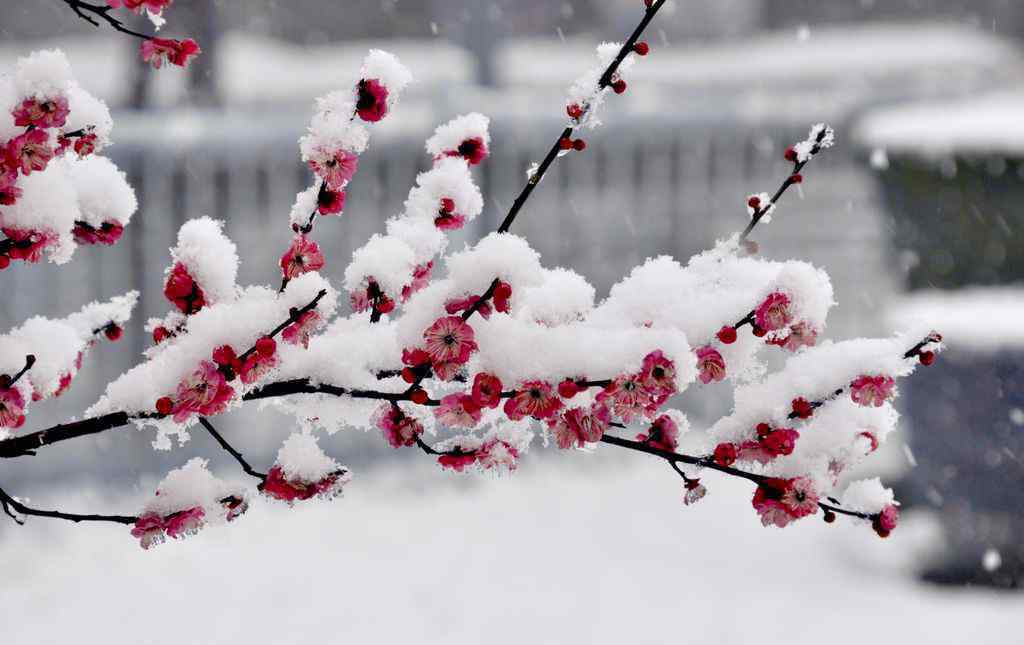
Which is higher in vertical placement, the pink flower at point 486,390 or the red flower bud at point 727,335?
the red flower bud at point 727,335

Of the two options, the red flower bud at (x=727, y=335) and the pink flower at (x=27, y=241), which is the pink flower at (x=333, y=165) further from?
the red flower bud at (x=727, y=335)

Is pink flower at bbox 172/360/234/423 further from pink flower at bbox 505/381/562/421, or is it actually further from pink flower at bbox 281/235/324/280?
pink flower at bbox 505/381/562/421

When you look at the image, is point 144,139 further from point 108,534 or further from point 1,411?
point 1,411

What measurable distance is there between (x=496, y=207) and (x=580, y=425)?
4153 millimetres

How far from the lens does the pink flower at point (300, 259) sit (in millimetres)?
1511

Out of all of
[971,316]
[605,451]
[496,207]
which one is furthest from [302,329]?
[605,451]

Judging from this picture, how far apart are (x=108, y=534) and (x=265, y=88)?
1318 cm

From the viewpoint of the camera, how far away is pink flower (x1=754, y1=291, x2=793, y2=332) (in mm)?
1487

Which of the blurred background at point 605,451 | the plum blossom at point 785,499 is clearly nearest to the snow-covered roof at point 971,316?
the blurred background at point 605,451

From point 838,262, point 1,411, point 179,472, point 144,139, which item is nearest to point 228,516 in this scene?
point 179,472

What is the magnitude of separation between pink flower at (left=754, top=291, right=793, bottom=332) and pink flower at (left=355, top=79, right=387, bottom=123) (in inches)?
20.7

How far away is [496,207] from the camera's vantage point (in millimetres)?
5574

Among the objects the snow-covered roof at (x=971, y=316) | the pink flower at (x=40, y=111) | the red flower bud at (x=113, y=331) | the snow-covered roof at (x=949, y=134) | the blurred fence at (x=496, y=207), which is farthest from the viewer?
the blurred fence at (x=496, y=207)

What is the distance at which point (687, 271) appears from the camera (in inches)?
65.0
